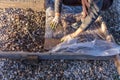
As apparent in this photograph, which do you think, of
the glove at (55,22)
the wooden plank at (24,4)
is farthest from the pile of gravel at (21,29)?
the glove at (55,22)

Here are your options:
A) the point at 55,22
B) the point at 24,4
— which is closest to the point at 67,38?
the point at 55,22

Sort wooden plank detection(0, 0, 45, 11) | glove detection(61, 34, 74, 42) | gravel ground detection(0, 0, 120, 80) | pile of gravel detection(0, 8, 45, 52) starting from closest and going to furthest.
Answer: gravel ground detection(0, 0, 120, 80), glove detection(61, 34, 74, 42), pile of gravel detection(0, 8, 45, 52), wooden plank detection(0, 0, 45, 11)

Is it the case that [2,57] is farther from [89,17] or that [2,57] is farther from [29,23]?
[89,17]

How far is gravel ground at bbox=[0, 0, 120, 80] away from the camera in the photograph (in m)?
3.04

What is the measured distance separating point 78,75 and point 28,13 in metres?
1.19

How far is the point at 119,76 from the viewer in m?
3.10

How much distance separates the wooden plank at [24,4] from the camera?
3768mm

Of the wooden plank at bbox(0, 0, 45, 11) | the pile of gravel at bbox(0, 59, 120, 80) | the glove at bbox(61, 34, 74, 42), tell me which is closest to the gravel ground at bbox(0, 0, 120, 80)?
the pile of gravel at bbox(0, 59, 120, 80)

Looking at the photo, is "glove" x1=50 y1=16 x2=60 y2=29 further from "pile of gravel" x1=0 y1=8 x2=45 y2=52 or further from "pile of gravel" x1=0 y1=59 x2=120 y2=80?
"pile of gravel" x1=0 y1=59 x2=120 y2=80

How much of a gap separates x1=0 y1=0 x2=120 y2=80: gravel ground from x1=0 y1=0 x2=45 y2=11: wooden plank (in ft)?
3.11

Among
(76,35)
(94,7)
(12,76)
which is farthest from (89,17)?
(12,76)

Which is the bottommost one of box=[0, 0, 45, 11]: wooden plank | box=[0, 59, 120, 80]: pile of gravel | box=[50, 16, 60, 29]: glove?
box=[0, 59, 120, 80]: pile of gravel

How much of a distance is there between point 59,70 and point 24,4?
115 centimetres

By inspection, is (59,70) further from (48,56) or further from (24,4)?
(24,4)
